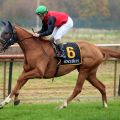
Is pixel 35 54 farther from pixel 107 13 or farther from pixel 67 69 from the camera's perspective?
pixel 107 13

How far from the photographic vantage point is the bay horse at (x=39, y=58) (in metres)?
9.47

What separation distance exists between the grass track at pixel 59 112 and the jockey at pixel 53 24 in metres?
1.13

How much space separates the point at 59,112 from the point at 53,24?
1.76 metres

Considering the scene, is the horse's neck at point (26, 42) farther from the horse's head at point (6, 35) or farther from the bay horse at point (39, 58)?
the horse's head at point (6, 35)

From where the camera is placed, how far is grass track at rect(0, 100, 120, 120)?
335 inches

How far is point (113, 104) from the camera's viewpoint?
417 inches

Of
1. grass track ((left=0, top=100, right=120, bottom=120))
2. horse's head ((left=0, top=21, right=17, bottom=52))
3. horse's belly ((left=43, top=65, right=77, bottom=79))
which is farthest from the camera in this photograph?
horse's belly ((left=43, top=65, right=77, bottom=79))

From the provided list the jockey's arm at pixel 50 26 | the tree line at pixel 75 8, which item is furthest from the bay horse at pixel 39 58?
the tree line at pixel 75 8

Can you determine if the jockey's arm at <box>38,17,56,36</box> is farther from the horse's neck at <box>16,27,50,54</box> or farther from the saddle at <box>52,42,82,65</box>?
the saddle at <box>52,42,82,65</box>

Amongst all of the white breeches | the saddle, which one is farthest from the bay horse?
the white breeches

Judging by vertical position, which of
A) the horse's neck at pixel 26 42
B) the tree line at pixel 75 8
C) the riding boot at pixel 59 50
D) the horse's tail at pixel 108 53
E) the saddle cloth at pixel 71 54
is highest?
the horse's neck at pixel 26 42

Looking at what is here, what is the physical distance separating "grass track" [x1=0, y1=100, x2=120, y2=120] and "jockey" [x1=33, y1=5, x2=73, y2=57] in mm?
1125

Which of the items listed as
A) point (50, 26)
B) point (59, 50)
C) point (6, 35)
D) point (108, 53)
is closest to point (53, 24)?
point (50, 26)

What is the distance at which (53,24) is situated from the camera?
9.77 meters
